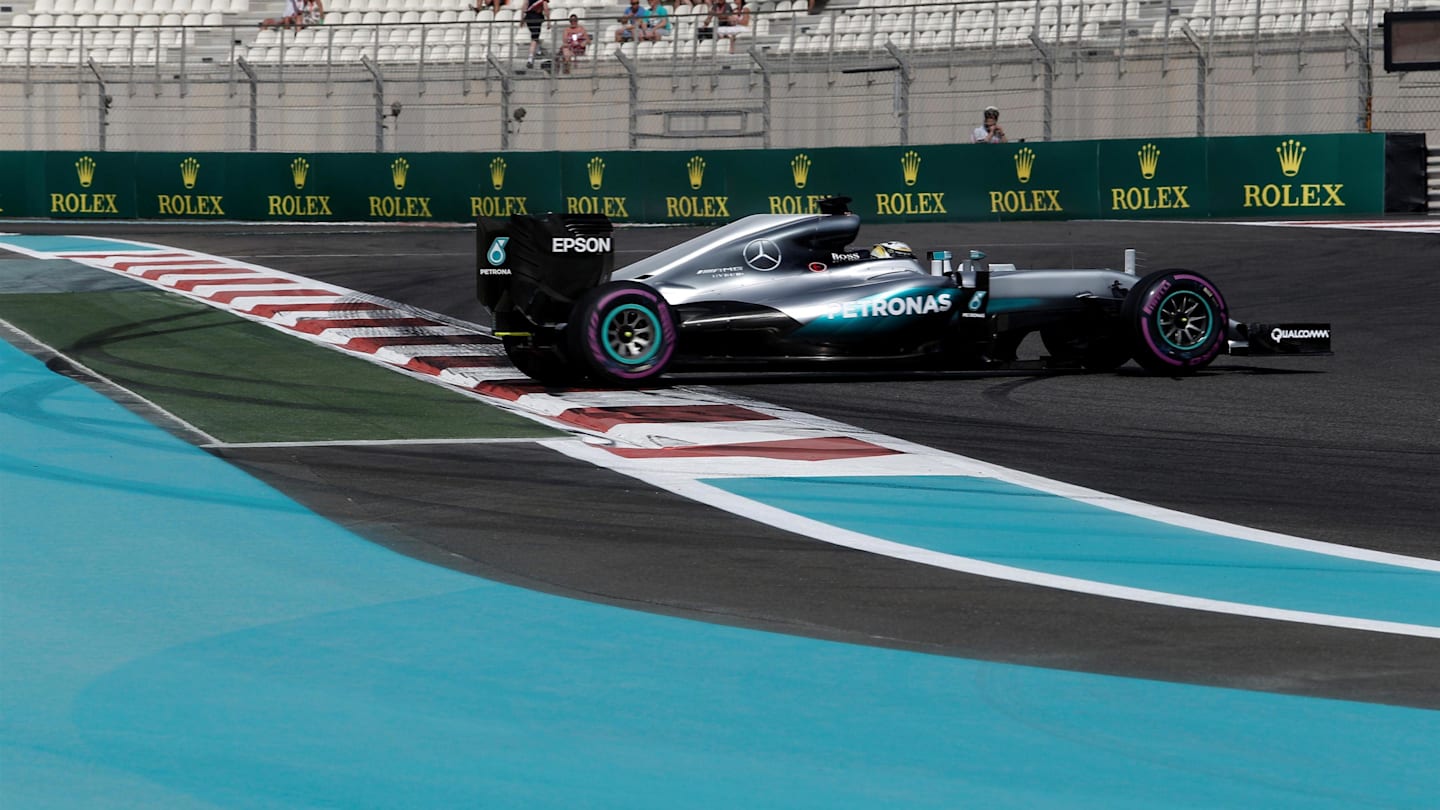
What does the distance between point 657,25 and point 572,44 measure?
4.70 feet

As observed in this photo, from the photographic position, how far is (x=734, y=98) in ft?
96.3

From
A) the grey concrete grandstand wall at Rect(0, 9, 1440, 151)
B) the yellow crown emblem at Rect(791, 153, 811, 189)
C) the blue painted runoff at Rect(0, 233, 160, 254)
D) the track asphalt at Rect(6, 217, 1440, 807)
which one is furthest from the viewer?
the grey concrete grandstand wall at Rect(0, 9, 1440, 151)

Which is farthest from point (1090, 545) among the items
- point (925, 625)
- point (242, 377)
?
point (242, 377)

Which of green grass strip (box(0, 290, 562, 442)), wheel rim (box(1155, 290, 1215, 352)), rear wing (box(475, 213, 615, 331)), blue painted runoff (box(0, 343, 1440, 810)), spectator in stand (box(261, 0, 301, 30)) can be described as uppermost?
spectator in stand (box(261, 0, 301, 30))

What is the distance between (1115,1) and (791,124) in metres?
5.32

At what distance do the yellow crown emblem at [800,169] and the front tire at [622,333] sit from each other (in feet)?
50.8

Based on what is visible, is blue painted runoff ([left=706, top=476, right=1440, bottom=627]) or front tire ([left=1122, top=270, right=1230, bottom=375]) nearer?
blue painted runoff ([left=706, top=476, right=1440, bottom=627])

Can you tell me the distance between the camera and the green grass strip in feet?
31.3

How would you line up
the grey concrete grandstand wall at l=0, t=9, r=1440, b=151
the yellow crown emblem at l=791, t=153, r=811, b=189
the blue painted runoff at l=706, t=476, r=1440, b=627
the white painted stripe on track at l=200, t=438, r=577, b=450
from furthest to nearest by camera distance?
the grey concrete grandstand wall at l=0, t=9, r=1440, b=151
the yellow crown emblem at l=791, t=153, r=811, b=189
the white painted stripe on track at l=200, t=438, r=577, b=450
the blue painted runoff at l=706, t=476, r=1440, b=627

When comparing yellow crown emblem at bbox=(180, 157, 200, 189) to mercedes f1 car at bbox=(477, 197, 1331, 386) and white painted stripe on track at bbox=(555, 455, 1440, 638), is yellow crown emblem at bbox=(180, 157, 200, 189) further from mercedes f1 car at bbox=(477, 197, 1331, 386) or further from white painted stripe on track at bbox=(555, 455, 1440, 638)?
white painted stripe on track at bbox=(555, 455, 1440, 638)

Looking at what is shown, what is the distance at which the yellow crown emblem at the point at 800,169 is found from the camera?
26.2m

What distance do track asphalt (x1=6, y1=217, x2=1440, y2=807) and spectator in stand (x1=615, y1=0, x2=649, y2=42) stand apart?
20442 mm

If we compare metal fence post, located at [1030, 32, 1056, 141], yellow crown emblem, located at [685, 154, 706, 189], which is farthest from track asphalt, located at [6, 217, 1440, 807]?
metal fence post, located at [1030, 32, 1056, 141]

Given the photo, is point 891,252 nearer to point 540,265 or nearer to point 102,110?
point 540,265
